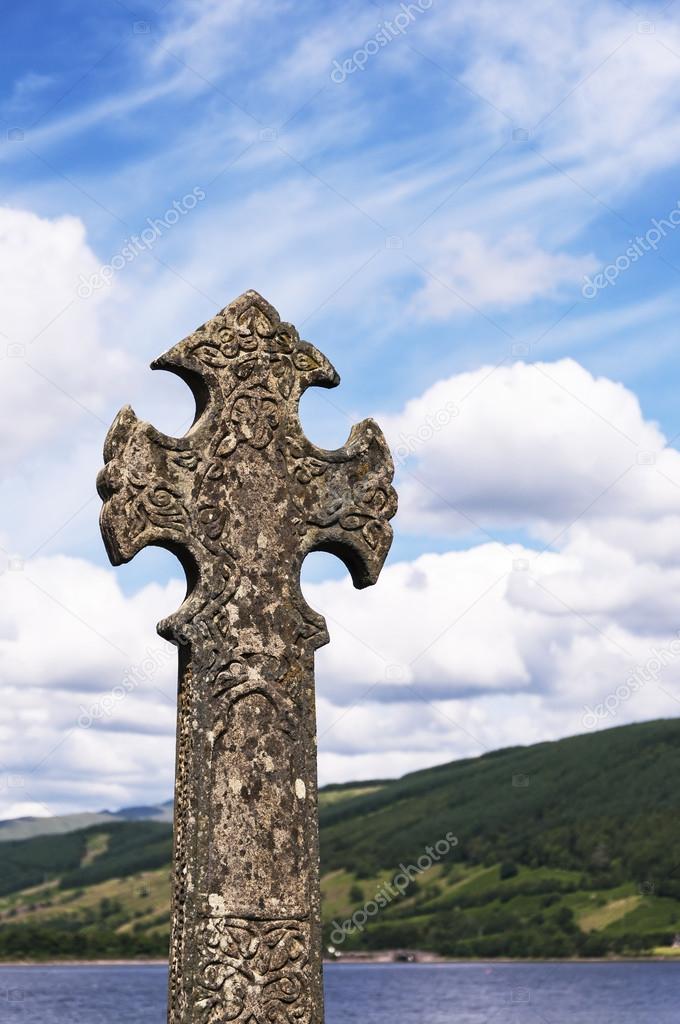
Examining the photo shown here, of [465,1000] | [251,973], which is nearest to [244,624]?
[251,973]

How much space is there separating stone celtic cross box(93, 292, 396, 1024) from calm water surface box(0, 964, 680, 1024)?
102116 mm

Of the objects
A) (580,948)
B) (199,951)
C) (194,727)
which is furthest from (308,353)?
(580,948)

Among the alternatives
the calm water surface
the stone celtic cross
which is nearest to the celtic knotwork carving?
the stone celtic cross

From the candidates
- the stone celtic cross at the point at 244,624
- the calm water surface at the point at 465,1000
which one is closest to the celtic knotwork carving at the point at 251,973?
the stone celtic cross at the point at 244,624

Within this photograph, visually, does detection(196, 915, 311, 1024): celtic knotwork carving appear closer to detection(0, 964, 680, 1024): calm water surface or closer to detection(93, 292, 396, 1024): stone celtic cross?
detection(93, 292, 396, 1024): stone celtic cross

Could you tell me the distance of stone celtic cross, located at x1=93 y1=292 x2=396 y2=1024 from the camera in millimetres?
7434

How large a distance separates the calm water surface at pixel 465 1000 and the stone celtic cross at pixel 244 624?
10212 cm

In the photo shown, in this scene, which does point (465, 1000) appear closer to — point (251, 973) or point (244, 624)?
point (251, 973)

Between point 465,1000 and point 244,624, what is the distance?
14900 centimetres

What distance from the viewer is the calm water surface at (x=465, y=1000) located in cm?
11638

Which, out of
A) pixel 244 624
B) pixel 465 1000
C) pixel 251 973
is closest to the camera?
pixel 251 973

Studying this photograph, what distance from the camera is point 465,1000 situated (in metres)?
148

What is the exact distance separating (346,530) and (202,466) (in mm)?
947

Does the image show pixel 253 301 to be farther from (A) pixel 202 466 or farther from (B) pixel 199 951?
(B) pixel 199 951
